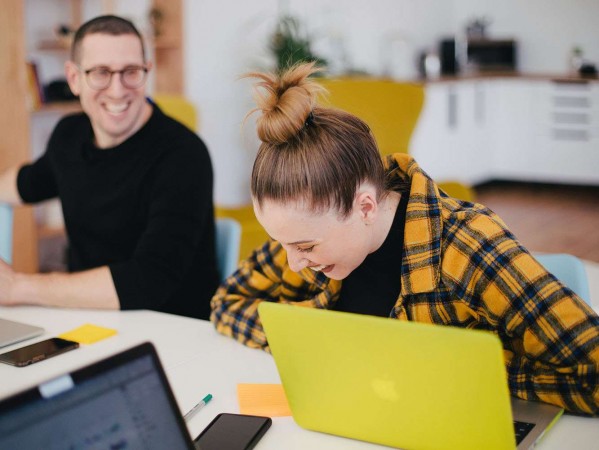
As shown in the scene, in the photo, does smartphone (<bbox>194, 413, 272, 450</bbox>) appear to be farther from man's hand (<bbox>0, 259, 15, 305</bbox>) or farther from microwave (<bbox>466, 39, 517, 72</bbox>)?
microwave (<bbox>466, 39, 517, 72</bbox>)

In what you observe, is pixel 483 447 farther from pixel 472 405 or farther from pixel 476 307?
pixel 476 307

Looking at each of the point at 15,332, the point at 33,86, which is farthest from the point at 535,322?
the point at 33,86

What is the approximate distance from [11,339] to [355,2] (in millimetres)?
5100

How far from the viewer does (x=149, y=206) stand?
83.4 inches

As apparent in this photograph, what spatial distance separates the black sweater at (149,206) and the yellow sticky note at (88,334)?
0.22 metres

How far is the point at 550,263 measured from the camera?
167 centimetres

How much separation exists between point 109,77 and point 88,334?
78 cm

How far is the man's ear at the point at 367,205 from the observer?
1338 mm

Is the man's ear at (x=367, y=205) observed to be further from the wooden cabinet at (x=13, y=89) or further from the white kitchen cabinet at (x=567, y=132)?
the white kitchen cabinet at (x=567, y=132)

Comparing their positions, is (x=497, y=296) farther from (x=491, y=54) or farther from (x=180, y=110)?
(x=491, y=54)

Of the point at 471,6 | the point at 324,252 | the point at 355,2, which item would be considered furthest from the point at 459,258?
the point at 471,6

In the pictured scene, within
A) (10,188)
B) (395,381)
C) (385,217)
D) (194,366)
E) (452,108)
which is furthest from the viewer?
(452,108)

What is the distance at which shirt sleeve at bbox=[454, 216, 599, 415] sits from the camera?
122 cm

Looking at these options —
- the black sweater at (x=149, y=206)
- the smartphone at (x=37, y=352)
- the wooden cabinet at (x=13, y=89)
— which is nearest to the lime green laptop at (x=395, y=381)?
the smartphone at (x=37, y=352)
